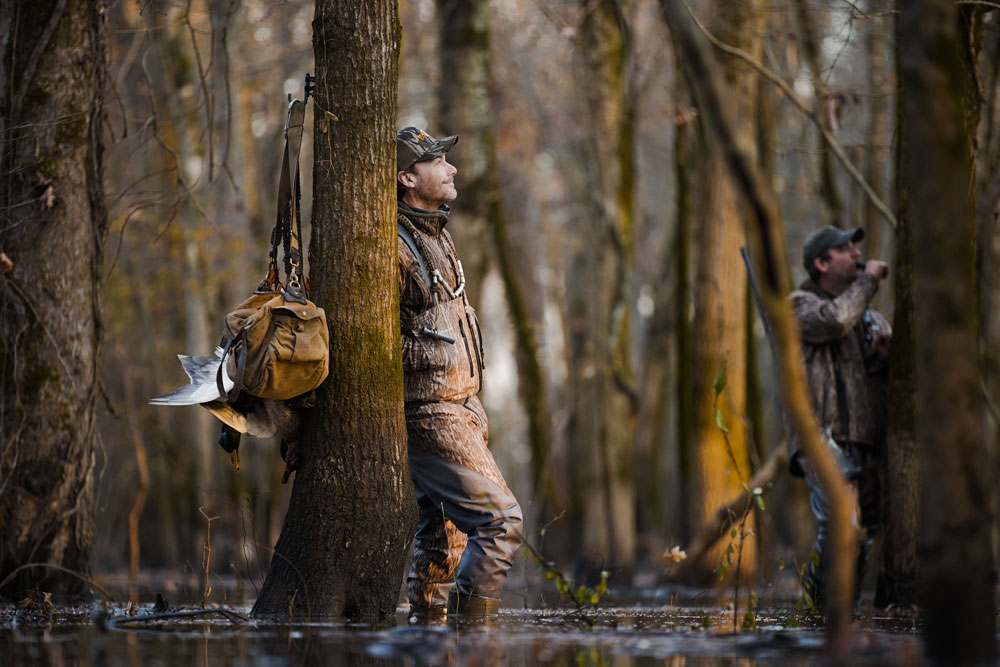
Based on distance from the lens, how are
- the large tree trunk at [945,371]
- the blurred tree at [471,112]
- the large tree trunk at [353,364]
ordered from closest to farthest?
1. the large tree trunk at [945,371]
2. the large tree trunk at [353,364]
3. the blurred tree at [471,112]

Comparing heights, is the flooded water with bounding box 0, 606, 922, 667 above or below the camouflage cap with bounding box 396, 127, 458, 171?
below

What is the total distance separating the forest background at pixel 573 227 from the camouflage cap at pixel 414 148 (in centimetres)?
72

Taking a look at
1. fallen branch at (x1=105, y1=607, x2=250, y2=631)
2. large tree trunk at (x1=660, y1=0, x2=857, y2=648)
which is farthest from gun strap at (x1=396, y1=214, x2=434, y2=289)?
large tree trunk at (x1=660, y1=0, x2=857, y2=648)

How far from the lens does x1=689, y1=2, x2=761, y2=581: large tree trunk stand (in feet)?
43.2

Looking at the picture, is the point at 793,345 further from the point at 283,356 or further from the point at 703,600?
the point at 703,600

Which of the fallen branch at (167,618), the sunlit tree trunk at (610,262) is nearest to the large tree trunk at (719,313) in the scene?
the sunlit tree trunk at (610,262)

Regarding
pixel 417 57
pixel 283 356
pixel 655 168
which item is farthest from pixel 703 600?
pixel 655 168

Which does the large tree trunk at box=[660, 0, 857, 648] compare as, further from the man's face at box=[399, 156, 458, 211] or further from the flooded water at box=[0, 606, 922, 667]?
the man's face at box=[399, 156, 458, 211]

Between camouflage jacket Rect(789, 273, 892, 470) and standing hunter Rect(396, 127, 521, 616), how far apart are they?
2.70 meters

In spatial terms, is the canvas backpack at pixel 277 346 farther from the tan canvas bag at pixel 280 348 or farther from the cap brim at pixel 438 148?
the cap brim at pixel 438 148

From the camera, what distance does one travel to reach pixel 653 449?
2666cm

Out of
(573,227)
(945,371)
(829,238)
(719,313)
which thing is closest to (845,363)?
(829,238)

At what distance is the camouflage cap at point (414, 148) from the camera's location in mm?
7012

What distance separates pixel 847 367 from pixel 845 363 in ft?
0.10
